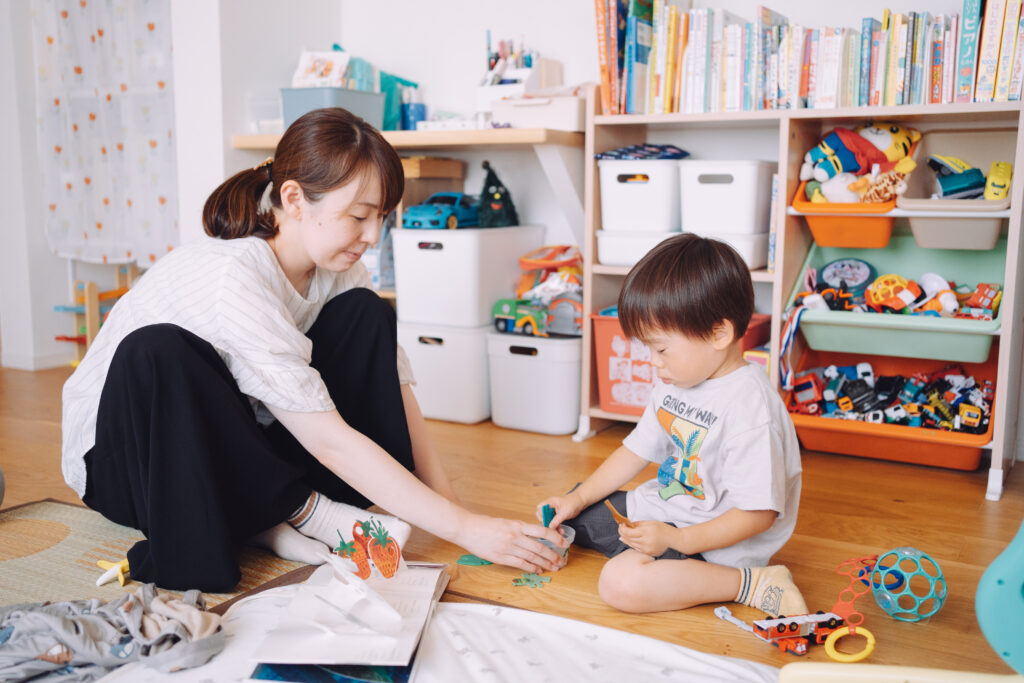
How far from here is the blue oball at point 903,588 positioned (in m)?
1.24

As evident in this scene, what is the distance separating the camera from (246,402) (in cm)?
139

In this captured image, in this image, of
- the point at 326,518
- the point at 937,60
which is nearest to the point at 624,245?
the point at 937,60

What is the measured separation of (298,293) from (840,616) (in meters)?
0.99

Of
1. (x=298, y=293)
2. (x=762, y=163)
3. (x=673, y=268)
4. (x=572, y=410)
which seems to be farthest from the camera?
(x=572, y=410)

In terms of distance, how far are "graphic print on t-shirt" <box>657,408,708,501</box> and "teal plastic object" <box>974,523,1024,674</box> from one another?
56 centimetres

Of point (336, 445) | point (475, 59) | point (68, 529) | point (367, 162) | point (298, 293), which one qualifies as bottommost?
point (68, 529)

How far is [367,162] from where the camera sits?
1.34 m

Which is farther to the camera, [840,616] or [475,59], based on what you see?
[475,59]

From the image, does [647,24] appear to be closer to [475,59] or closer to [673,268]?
[475,59]

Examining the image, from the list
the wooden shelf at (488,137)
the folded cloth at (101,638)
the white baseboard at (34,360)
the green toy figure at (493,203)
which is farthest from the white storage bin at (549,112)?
the white baseboard at (34,360)

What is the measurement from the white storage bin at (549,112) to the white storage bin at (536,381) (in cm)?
57

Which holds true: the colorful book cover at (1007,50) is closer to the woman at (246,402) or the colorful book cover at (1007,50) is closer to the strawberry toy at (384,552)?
the woman at (246,402)

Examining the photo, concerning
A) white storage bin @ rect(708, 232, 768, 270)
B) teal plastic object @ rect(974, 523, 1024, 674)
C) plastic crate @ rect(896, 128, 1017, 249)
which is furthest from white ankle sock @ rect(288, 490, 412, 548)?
plastic crate @ rect(896, 128, 1017, 249)

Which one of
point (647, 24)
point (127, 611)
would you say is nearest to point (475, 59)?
point (647, 24)
